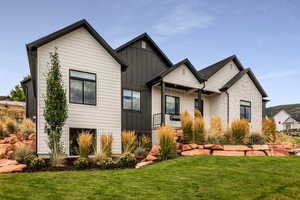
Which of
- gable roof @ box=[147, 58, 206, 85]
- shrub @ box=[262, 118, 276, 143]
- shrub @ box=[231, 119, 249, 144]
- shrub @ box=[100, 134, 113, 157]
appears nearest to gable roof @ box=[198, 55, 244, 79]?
gable roof @ box=[147, 58, 206, 85]

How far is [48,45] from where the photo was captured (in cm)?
1206

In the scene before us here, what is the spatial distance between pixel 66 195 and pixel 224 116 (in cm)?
1545

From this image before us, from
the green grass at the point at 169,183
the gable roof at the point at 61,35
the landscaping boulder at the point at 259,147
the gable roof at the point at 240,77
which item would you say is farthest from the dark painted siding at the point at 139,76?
the green grass at the point at 169,183

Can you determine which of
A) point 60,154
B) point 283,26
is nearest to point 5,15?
point 60,154

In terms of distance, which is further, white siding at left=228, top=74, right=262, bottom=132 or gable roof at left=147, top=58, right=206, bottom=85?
white siding at left=228, top=74, right=262, bottom=132

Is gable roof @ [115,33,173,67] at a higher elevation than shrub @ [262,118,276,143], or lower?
higher

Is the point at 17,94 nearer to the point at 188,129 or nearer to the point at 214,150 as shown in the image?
the point at 188,129

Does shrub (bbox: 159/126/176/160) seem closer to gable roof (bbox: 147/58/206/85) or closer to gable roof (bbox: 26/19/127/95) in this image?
gable roof (bbox: 26/19/127/95)

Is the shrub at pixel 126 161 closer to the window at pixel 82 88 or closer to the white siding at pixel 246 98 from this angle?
the window at pixel 82 88

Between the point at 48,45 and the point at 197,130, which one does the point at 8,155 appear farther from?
the point at 197,130

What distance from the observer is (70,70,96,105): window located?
41.2ft

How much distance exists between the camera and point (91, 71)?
1311cm

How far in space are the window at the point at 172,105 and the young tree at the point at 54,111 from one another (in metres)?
8.58

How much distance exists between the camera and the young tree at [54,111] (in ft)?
35.3
